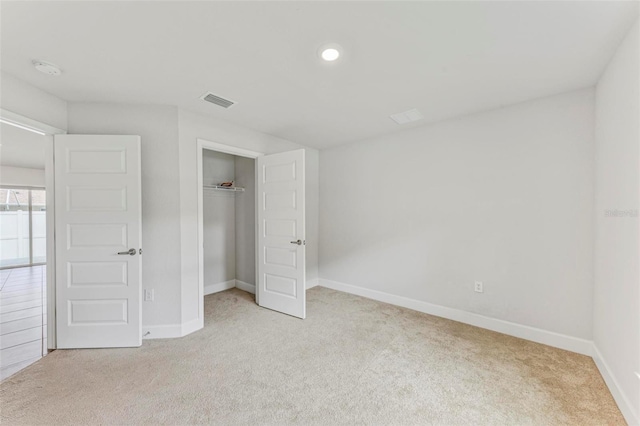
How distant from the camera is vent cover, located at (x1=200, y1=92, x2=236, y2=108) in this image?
2.39 metres

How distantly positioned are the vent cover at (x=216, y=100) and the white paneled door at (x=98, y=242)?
31.2 inches

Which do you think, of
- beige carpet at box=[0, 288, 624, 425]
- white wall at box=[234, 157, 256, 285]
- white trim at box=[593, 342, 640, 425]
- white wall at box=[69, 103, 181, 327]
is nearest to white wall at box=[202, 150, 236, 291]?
white wall at box=[234, 157, 256, 285]

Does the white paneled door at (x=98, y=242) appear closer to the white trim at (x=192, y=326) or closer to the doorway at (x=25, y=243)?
the doorway at (x=25, y=243)

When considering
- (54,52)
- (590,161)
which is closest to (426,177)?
(590,161)

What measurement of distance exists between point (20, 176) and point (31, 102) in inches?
244

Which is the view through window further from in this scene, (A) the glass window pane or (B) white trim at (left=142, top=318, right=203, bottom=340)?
(B) white trim at (left=142, top=318, right=203, bottom=340)

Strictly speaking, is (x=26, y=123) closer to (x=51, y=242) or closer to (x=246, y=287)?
(x=51, y=242)

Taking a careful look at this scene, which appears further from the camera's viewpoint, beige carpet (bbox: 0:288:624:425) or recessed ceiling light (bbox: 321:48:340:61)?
recessed ceiling light (bbox: 321:48:340:61)

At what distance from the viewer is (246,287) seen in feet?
13.6

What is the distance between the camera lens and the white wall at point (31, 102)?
6.47 ft

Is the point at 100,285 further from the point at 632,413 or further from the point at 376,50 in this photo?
the point at 632,413

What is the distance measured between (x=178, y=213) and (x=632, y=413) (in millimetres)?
3794

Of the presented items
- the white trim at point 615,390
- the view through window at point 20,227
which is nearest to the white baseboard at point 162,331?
the white trim at point 615,390

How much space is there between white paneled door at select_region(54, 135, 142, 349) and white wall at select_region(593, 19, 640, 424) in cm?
381
